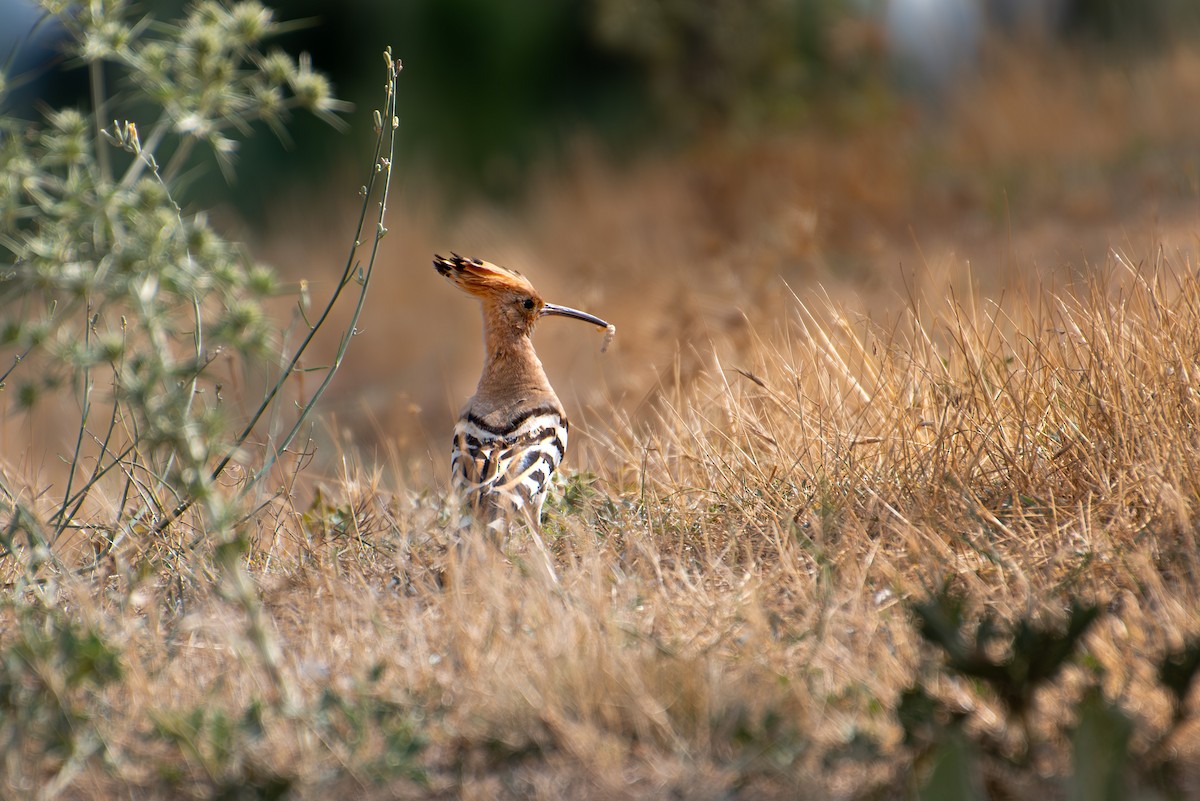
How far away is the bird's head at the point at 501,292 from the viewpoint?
4.45m

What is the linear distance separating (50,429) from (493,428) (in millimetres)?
6784

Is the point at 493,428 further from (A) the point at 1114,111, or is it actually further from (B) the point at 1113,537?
(A) the point at 1114,111

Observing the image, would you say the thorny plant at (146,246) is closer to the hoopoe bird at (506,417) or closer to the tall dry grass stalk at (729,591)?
the tall dry grass stalk at (729,591)

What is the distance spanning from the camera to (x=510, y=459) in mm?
3842

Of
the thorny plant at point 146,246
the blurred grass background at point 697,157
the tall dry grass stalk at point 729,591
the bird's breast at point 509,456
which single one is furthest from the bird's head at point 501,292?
the thorny plant at point 146,246

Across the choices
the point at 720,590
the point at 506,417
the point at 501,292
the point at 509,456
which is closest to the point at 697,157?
the point at 501,292

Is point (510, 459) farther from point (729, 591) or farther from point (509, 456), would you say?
point (729, 591)

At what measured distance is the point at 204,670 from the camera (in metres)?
2.79

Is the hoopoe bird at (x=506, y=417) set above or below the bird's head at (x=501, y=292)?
below

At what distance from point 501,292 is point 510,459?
89 cm

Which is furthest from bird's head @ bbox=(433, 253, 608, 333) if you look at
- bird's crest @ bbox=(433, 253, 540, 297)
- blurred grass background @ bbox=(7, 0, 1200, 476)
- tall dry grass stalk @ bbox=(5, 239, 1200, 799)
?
blurred grass background @ bbox=(7, 0, 1200, 476)

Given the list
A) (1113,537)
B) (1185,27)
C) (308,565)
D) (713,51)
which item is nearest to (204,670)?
(308,565)

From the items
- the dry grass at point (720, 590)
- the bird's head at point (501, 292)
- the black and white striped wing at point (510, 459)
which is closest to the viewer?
the dry grass at point (720, 590)

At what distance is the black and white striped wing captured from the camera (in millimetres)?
3695
